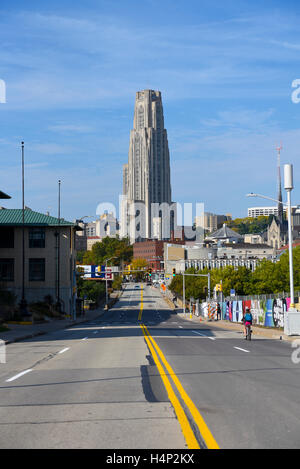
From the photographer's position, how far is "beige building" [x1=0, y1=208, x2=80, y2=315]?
7875 cm

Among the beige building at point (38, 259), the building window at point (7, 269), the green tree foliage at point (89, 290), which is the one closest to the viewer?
the building window at point (7, 269)

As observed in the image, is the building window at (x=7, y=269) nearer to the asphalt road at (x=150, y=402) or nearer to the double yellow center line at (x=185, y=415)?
the asphalt road at (x=150, y=402)

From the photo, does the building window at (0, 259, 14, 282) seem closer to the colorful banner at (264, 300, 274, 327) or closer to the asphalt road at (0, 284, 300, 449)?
the colorful banner at (264, 300, 274, 327)

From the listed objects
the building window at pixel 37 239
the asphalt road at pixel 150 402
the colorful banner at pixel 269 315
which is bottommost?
the colorful banner at pixel 269 315

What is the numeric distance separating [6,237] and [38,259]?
5144 millimetres

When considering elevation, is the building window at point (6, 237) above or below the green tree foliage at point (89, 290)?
above

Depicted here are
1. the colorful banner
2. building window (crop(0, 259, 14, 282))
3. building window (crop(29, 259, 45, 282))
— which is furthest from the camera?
building window (crop(29, 259, 45, 282))

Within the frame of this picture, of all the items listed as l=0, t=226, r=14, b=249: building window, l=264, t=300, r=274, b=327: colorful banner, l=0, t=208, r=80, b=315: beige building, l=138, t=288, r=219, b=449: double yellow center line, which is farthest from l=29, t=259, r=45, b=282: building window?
l=138, t=288, r=219, b=449: double yellow center line

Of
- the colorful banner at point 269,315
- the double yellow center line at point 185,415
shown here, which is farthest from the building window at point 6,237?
the double yellow center line at point 185,415

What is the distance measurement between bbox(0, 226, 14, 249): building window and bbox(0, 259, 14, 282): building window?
200cm

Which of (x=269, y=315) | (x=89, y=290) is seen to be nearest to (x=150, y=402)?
(x=269, y=315)

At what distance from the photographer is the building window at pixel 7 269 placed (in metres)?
78.6
